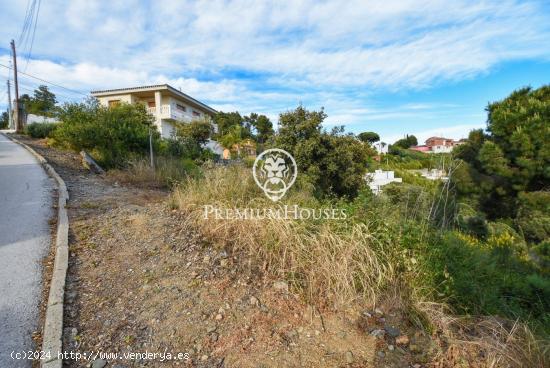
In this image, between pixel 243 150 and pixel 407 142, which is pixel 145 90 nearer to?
pixel 243 150

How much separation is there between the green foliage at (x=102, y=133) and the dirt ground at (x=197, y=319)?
5.90 metres

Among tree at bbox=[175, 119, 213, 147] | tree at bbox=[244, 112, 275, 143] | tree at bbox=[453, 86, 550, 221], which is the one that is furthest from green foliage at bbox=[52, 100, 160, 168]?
Result: tree at bbox=[244, 112, 275, 143]

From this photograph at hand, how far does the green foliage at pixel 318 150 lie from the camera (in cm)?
782

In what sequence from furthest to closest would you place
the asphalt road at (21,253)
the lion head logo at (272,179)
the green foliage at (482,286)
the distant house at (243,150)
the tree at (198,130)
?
the tree at (198,130)
the distant house at (243,150)
the lion head logo at (272,179)
the green foliage at (482,286)
the asphalt road at (21,253)

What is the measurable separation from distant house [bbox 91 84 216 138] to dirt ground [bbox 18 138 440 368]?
19.0 metres

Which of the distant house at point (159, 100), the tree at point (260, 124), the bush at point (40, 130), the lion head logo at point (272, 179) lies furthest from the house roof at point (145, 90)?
the lion head logo at point (272, 179)

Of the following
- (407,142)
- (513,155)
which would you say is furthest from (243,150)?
(407,142)

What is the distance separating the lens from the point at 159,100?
2125 centimetres

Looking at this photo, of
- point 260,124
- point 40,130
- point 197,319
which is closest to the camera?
point 197,319

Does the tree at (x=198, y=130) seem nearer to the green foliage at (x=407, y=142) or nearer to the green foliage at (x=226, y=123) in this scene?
the green foliage at (x=226, y=123)

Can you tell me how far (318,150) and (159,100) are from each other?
1762 cm

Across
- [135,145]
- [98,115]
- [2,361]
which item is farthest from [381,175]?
[2,361]

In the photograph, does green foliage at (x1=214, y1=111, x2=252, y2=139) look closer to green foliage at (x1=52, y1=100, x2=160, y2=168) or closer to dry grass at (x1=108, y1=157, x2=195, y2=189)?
green foliage at (x1=52, y1=100, x2=160, y2=168)

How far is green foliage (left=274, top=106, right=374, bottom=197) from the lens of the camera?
25.7 feet
